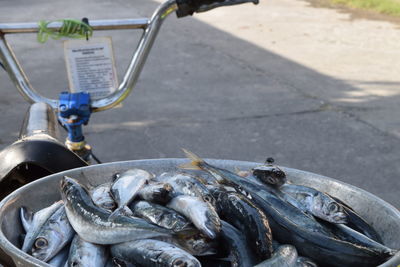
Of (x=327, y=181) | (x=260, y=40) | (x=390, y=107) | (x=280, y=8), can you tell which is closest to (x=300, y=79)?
(x=390, y=107)

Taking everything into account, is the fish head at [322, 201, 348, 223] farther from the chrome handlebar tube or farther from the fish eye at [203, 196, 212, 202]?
the chrome handlebar tube

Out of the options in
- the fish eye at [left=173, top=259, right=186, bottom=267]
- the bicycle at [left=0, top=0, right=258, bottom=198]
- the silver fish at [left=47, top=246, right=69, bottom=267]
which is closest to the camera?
the fish eye at [left=173, top=259, right=186, bottom=267]

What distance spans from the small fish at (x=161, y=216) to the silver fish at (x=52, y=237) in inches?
6.8

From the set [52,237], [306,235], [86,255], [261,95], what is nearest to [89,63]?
[52,237]

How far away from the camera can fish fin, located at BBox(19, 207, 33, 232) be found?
1539mm

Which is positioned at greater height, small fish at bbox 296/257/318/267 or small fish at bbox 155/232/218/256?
small fish at bbox 155/232/218/256

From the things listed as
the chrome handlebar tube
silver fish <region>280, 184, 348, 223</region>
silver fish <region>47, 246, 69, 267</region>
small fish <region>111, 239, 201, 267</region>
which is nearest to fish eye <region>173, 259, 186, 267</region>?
small fish <region>111, 239, 201, 267</region>

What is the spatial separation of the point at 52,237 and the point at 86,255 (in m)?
0.13

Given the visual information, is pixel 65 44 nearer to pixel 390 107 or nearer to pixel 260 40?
pixel 390 107

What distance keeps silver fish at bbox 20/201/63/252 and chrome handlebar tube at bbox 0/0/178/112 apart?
1.01 metres

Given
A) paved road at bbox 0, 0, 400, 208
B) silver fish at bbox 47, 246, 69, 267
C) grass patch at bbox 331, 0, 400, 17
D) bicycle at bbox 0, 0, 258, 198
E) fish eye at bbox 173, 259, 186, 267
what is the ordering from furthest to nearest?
grass patch at bbox 331, 0, 400, 17, paved road at bbox 0, 0, 400, 208, bicycle at bbox 0, 0, 258, 198, silver fish at bbox 47, 246, 69, 267, fish eye at bbox 173, 259, 186, 267

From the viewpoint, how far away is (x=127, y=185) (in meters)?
1.55

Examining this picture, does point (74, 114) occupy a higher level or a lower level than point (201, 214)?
lower

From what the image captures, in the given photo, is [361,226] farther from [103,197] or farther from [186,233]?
[103,197]
